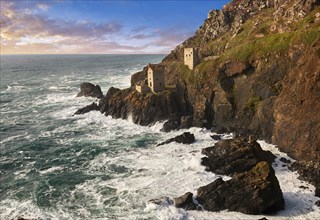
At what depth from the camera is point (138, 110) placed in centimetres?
8038

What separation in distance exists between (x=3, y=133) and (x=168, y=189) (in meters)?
50.9

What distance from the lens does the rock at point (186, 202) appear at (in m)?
40.4

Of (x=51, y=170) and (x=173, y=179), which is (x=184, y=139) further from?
(x=51, y=170)

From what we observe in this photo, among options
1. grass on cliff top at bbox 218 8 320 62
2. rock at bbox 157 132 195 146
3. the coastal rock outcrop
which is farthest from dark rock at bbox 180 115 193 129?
grass on cliff top at bbox 218 8 320 62

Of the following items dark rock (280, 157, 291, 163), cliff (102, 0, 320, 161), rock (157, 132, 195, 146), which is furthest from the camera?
rock (157, 132, 195, 146)

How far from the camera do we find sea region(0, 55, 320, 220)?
40.8 meters

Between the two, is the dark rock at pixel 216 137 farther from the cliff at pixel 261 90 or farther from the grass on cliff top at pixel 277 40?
the grass on cliff top at pixel 277 40

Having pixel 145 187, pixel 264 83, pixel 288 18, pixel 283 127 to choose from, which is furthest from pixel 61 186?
pixel 288 18

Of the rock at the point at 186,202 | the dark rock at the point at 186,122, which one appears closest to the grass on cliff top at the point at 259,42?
the dark rock at the point at 186,122

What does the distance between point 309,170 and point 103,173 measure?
32338 millimetres

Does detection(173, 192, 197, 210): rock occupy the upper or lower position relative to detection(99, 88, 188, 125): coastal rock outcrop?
lower

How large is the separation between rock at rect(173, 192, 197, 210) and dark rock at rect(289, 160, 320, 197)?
56.0 feet

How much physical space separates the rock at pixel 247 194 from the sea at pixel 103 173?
1.06 m

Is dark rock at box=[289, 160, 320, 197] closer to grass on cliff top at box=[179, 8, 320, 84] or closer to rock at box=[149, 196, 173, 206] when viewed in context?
rock at box=[149, 196, 173, 206]
